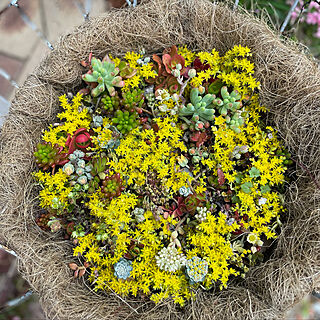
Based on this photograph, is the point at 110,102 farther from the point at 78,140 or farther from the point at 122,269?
the point at 122,269

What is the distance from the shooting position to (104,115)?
172 centimetres

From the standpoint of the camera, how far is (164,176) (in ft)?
5.48

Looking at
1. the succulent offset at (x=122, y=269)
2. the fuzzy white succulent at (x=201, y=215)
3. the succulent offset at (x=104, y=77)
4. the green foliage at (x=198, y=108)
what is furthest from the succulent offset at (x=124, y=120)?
the succulent offset at (x=122, y=269)

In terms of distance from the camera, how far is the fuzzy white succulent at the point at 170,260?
152 cm

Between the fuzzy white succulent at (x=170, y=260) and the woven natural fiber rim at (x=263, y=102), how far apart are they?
22cm

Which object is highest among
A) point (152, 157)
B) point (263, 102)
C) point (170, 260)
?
point (152, 157)

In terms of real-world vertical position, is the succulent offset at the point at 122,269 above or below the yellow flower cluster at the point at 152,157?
below

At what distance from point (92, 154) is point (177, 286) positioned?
0.79 m

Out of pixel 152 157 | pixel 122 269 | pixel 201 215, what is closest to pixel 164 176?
pixel 152 157

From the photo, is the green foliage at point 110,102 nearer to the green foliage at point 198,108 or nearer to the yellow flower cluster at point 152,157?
the yellow flower cluster at point 152,157

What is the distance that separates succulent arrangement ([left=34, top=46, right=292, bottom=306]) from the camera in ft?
5.16

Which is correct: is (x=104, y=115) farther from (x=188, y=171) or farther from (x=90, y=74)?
(x=188, y=171)

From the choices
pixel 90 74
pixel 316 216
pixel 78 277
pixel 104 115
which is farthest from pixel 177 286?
pixel 90 74

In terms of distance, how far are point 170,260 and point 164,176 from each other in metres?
0.42
